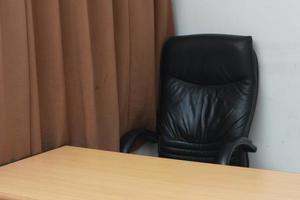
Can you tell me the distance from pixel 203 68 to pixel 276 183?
1.05 m

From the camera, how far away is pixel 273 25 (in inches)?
89.7

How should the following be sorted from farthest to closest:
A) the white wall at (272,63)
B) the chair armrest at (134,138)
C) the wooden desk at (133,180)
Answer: the white wall at (272,63)
the chair armrest at (134,138)
the wooden desk at (133,180)

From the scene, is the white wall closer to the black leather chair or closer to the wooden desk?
the black leather chair

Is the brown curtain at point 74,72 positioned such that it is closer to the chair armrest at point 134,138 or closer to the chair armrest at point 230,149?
the chair armrest at point 134,138

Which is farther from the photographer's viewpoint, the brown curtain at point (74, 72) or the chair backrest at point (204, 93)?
the chair backrest at point (204, 93)

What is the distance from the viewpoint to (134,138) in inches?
84.6

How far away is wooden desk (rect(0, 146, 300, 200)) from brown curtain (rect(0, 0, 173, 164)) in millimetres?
163

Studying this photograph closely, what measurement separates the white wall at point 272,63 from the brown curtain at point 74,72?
385 mm

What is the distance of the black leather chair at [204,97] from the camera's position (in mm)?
2176

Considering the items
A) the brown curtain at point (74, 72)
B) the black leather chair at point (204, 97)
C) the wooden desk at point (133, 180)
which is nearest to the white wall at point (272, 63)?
the black leather chair at point (204, 97)

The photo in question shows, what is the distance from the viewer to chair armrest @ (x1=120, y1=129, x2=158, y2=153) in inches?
82.4

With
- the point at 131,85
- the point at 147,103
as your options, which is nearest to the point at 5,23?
the point at 131,85

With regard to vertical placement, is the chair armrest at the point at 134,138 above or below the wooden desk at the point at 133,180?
below

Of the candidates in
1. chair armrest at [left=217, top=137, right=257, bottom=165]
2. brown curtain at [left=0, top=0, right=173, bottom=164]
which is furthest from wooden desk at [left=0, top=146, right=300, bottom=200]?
chair armrest at [left=217, top=137, right=257, bottom=165]
